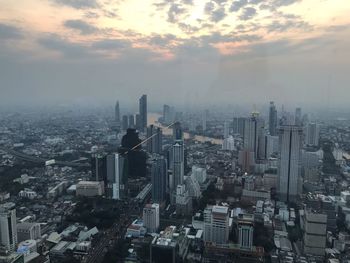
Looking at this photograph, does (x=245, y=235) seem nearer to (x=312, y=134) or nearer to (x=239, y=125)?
(x=312, y=134)

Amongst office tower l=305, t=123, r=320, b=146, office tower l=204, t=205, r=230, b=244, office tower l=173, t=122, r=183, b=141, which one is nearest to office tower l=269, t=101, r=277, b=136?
office tower l=305, t=123, r=320, b=146

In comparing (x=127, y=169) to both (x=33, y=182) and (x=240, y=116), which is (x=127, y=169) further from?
(x=240, y=116)

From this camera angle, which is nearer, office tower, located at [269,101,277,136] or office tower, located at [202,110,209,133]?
office tower, located at [269,101,277,136]

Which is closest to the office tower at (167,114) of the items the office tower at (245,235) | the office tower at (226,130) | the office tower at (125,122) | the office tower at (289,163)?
the office tower at (125,122)

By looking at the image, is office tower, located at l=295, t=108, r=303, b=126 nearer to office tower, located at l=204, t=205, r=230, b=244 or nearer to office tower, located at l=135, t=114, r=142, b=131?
office tower, located at l=204, t=205, r=230, b=244

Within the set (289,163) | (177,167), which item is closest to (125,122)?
(177,167)

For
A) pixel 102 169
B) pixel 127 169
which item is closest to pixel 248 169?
pixel 127 169
